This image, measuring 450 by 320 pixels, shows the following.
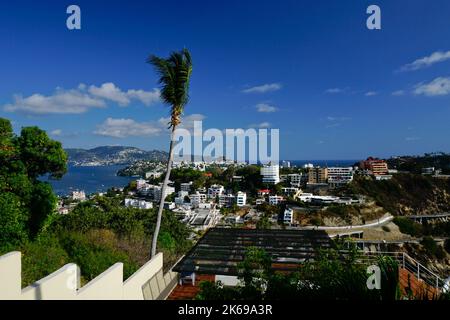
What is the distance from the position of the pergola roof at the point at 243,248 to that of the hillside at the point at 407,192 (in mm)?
54124

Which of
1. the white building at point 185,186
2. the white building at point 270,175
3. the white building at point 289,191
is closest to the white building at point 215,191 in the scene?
the white building at point 185,186

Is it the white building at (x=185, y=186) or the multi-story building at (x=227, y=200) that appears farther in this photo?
the white building at (x=185, y=186)

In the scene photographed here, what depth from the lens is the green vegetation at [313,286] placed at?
2.36 metres

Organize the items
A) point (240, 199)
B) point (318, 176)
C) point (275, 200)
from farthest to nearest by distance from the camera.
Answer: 1. point (318, 176)
2. point (240, 199)
3. point (275, 200)

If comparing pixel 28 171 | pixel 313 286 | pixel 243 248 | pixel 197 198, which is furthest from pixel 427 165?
pixel 313 286

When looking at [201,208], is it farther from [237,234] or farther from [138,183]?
[237,234]

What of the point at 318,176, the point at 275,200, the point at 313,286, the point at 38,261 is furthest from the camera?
the point at 318,176

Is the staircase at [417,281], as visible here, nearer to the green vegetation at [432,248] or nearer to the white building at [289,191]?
the green vegetation at [432,248]

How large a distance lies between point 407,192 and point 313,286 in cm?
7030

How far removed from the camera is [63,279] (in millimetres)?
2668

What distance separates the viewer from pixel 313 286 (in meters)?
2.73

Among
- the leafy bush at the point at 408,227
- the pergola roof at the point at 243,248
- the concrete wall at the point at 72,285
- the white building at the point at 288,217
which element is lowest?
the leafy bush at the point at 408,227

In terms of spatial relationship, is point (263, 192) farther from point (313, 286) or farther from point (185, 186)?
point (313, 286)
